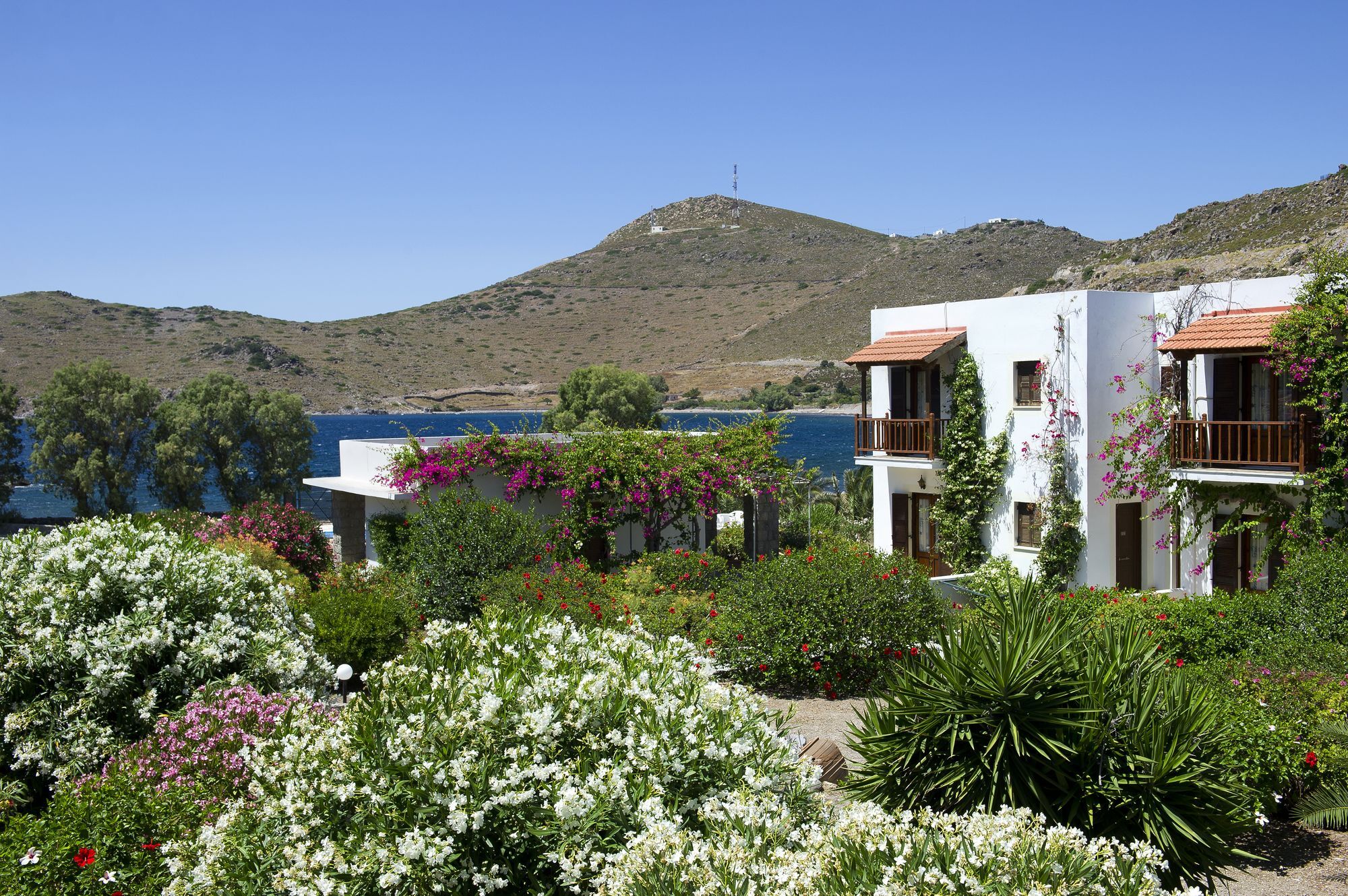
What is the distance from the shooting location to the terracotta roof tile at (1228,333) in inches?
675

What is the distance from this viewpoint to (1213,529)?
61.7ft

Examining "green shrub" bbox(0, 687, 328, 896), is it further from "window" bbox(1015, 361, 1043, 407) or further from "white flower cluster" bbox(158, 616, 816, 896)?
"window" bbox(1015, 361, 1043, 407)

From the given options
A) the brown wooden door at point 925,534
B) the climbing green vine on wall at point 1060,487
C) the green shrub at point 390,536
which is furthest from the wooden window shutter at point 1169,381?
the green shrub at point 390,536

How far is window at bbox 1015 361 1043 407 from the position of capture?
20.4 m

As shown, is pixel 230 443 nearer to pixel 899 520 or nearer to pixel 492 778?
pixel 899 520

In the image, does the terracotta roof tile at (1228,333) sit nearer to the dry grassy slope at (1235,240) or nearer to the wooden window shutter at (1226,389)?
the wooden window shutter at (1226,389)

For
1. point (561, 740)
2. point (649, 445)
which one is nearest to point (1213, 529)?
point (649, 445)

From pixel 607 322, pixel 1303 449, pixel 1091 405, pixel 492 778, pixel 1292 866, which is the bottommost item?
pixel 1292 866

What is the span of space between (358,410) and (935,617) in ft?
344

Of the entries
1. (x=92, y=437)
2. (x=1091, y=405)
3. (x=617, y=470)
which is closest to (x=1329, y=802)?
(x=1091, y=405)

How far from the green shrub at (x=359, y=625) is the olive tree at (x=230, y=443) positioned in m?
33.8

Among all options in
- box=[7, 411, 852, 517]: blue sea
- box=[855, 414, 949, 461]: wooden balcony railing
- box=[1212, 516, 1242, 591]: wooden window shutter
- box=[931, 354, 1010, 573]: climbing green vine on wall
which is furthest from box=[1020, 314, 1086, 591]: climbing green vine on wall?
box=[7, 411, 852, 517]: blue sea

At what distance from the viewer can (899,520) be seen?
23.8 metres

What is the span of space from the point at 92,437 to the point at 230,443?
18.3 feet
